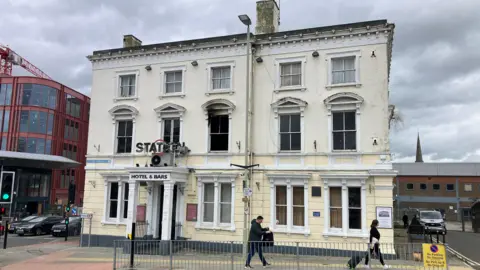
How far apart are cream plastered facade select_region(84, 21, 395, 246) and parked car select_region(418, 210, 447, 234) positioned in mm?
16092

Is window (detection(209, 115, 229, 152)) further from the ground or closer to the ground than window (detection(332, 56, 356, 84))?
closer to the ground

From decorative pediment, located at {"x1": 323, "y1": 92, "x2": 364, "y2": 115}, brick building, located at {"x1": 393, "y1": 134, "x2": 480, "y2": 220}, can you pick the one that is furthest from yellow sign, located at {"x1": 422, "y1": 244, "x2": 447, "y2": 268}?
brick building, located at {"x1": 393, "y1": 134, "x2": 480, "y2": 220}

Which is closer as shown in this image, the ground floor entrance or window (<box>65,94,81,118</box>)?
the ground floor entrance

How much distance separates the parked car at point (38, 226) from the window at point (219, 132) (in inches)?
704

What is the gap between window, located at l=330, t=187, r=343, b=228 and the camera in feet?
57.5

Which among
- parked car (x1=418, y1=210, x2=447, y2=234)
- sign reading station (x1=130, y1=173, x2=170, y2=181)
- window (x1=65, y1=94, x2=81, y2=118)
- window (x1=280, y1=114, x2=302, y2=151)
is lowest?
parked car (x1=418, y1=210, x2=447, y2=234)

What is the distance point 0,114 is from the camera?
5788cm

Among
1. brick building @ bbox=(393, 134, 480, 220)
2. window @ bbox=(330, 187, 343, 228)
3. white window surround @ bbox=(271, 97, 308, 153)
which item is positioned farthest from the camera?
brick building @ bbox=(393, 134, 480, 220)

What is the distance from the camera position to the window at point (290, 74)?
18984mm

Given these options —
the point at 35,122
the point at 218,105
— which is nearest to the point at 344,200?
the point at 218,105

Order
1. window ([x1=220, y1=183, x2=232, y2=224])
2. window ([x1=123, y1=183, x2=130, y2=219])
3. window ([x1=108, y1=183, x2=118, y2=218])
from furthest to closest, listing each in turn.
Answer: window ([x1=108, y1=183, x2=118, y2=218]) → window ([x1=123, y1=183, x2=130, y2=219]) → window ([x1=220, y1=183, x2=232, y2=224])

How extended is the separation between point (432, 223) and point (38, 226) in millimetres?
29862

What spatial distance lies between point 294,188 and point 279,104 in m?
3.98

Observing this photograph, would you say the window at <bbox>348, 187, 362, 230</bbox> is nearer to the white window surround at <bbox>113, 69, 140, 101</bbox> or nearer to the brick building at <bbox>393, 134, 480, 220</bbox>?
the white window surround at <bbox>113, 69, 140, 101</bbox>
